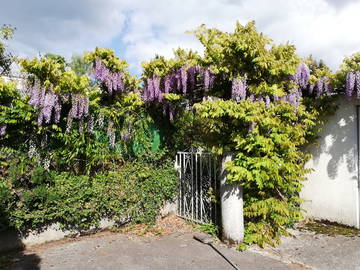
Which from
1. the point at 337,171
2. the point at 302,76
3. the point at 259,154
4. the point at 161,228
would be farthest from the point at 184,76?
the point at 337,171

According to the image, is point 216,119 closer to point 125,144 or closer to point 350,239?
point 125,144

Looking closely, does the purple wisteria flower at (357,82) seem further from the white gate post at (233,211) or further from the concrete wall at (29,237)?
the concrete wall at (29,237)

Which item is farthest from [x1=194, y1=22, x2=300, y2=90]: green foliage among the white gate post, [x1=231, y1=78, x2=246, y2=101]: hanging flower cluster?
the white gate post

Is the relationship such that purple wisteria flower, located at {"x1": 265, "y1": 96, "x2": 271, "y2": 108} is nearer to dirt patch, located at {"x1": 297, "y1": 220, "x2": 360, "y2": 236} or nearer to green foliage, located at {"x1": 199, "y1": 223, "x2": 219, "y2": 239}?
green foliage, located at {"x1": 199, "y1": 223, "x2": 219, "y2": 239}

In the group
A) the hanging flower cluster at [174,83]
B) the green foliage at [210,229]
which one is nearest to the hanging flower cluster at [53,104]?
the hanging flower cluster at [174,83]

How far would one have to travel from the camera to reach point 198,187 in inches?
225

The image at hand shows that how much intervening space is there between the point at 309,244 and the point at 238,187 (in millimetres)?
1478

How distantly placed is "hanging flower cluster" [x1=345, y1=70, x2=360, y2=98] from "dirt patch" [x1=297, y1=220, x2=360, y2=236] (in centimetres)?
240

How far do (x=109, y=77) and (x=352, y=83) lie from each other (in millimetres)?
4332

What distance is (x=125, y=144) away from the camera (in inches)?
222

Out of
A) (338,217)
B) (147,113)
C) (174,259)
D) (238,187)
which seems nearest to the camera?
(174,259)

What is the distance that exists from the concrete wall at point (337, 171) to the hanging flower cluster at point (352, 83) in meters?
0.37

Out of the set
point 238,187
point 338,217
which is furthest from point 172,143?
point 338,217

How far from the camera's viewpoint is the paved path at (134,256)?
383cm
